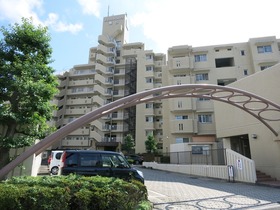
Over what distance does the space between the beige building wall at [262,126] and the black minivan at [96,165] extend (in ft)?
30.3

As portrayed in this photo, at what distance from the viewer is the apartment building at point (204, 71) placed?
29.9 meters

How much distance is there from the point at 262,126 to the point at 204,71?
19.0 m

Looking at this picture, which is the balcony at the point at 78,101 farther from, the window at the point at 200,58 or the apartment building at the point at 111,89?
the window at the point at 200,58

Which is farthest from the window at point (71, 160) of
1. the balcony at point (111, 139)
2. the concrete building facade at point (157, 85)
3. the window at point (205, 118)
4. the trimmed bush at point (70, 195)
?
the balcony at point (111, 139)

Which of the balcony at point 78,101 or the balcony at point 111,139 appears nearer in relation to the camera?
the balcony at point 111,139

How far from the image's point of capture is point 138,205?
18.3ft

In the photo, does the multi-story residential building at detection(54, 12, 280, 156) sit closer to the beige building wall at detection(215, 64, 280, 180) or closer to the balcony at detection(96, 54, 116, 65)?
the balcony at detection(96, 54, 116, 65)

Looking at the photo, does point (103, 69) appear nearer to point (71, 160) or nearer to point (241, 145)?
point (241, 145)

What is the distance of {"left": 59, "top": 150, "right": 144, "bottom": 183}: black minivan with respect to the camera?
8.15 meters

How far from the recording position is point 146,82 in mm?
39812

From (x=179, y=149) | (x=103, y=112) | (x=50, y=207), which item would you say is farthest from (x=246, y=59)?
(x=50, y=207)

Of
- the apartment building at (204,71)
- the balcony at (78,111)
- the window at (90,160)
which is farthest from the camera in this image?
the balcony at (78,111)

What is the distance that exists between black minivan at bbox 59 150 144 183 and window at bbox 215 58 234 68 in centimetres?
2830

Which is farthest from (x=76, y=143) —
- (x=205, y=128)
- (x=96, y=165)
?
(x=96, y=165)
